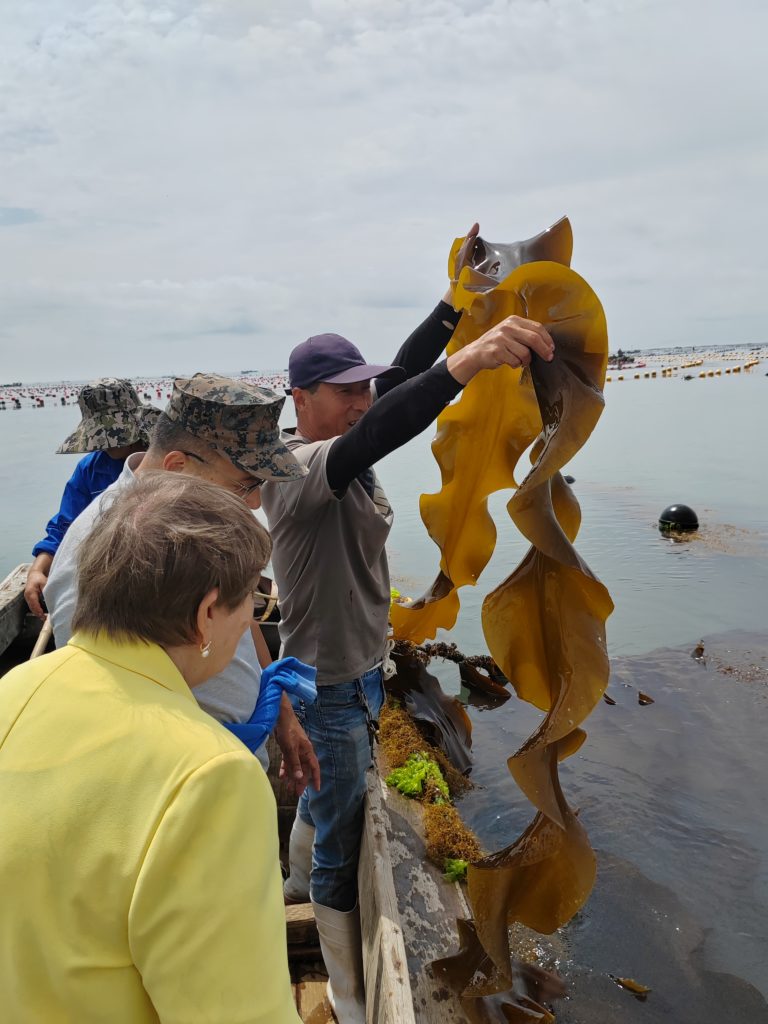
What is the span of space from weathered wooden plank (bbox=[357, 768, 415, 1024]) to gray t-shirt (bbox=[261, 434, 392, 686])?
50cm

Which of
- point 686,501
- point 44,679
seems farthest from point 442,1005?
point 686,501

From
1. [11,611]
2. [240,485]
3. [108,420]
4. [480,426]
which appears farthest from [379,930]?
[11,611]

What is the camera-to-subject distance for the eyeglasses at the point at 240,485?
1.72 metres

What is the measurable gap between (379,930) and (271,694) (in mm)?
788

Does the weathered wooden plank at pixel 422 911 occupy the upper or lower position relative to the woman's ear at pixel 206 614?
lower

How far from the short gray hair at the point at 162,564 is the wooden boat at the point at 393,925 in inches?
50.8

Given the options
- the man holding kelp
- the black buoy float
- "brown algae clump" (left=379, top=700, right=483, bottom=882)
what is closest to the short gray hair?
the man holding kelp

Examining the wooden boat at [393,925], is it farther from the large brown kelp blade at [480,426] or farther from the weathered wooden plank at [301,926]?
the large brown kelp blade at [480,426]

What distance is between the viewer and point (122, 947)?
82cm

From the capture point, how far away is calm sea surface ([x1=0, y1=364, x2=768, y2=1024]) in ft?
11.5

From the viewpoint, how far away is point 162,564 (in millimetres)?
938

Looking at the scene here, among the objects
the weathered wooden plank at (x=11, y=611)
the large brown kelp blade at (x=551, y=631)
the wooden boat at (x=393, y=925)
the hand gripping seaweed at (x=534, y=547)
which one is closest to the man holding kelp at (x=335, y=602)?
the wooden boat at (x=393, y=925)

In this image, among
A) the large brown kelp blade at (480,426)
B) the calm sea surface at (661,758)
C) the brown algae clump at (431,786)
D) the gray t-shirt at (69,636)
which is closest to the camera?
the gray t-shirt at (69,636)

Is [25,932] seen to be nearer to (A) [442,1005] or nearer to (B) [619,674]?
(A) [442,1005]
